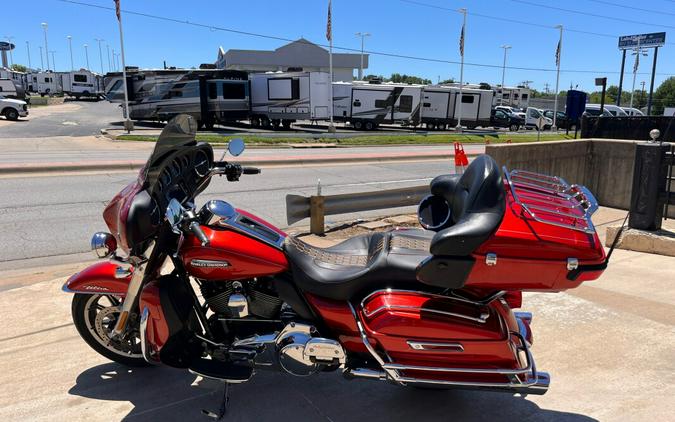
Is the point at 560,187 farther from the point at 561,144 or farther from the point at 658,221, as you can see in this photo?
the point at 561,144

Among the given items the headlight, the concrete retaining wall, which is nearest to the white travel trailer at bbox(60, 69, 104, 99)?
the concrete retaining wall

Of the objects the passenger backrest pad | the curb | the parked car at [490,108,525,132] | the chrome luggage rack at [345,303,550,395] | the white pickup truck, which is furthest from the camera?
the parked car at [490,108,525,132]

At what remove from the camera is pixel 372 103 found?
36.0 meters

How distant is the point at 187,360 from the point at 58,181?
10036mm

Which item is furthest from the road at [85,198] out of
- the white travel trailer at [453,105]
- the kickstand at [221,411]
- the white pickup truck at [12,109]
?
the white pickup truck at [12,109]

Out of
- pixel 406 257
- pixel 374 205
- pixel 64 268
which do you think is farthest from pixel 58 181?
pixel 406 257

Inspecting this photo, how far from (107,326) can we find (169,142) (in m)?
1.41

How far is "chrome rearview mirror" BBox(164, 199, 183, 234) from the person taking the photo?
2.78 m

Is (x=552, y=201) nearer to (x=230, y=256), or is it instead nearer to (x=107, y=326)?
(x=230, y=256)

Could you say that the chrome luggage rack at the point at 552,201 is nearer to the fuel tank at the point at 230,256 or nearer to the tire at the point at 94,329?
the fuel tank at the point at 230,256

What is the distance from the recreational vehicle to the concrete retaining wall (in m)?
22.5

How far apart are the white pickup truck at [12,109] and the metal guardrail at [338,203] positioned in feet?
104

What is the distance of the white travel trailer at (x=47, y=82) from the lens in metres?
73.3

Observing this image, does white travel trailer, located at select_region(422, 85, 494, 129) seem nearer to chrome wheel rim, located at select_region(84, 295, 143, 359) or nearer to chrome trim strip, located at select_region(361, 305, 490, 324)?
chrome wheel rim, located at select_region(84, 295, 143, 359)
